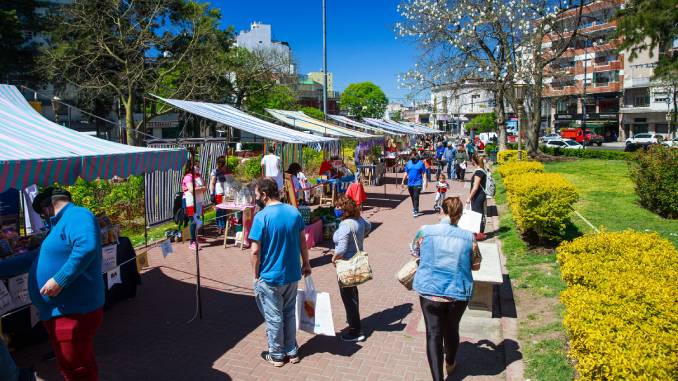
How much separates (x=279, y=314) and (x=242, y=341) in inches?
43.0

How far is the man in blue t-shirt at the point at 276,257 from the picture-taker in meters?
4.45

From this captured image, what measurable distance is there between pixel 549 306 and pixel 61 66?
85.5 ft

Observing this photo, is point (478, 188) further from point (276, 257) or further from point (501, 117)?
point (501, 117)

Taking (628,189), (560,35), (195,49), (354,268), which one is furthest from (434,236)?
(195,49)

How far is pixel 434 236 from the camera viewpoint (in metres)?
4.07

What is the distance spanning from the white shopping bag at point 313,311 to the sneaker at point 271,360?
1.47 ft

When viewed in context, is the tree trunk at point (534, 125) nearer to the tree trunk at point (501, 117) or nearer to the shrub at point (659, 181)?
the tree trunk at point (501, 117)

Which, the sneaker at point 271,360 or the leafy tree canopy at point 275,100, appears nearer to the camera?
the sneaker at point 271,360

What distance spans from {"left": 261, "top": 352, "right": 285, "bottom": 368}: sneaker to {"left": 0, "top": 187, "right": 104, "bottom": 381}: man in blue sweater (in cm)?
165

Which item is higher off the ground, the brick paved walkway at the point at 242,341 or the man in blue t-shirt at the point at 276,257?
the man in blue t-shirt at the point at 276,257

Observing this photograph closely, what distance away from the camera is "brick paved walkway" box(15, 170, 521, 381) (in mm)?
4738

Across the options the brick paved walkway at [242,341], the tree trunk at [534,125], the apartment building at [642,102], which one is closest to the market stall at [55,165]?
the brick paved walkway at [242,341]

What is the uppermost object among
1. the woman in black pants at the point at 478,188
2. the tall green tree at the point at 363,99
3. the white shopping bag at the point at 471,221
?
the tall green tree at the point at 363,99

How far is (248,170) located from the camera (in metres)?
21.7
